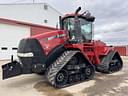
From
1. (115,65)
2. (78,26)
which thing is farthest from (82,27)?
(115,65)

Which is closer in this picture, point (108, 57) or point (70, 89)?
point (70, 89)

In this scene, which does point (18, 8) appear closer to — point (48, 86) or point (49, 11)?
point (49, 11)

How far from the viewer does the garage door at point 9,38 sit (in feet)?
60.6

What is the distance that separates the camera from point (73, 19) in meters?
8.30

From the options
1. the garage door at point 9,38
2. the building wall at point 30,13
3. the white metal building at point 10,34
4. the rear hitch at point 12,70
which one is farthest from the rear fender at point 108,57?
the building wall at point 30,13

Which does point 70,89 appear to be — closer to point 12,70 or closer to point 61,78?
point 61,78

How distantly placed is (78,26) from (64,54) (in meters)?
1.48

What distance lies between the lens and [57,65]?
6883 mm

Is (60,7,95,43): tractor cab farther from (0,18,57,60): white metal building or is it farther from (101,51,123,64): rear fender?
(0,18,57,60): white metal building

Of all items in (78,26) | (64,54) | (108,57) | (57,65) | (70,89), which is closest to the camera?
(70,89)

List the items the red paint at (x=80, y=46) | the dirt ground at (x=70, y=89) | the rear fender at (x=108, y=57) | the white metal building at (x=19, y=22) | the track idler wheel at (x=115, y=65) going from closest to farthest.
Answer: the dirt ground at (x=70, y=89), the red paint at (x=80, y=46), the rear fender at (x=108, y=57), the track idler wheel at (x=115, y=65), the white metal building at (x=19, y=22)

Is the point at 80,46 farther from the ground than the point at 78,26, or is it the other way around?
the point at 78,26

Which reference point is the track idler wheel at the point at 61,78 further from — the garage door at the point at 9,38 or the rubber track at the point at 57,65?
the garage door at the point at 9,38

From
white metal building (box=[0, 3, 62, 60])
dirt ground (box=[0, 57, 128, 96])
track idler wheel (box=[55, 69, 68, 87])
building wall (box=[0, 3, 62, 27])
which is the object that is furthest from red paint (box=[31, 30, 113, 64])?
building wall (box=[0, 3, 62, 27])
